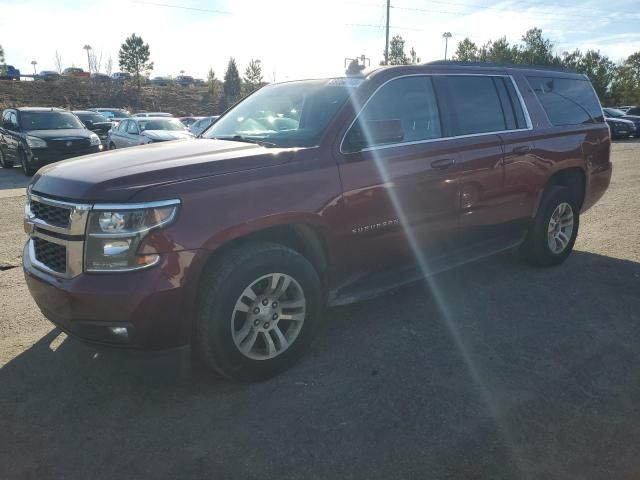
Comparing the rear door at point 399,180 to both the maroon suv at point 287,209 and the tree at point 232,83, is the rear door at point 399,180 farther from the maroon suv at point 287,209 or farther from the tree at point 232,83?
the tree at point 232,83

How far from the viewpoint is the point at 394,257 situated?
12.4ft

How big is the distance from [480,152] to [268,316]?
233cm

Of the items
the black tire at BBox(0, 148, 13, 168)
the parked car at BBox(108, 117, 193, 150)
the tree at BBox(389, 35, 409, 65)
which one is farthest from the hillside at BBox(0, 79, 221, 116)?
the parked car at BBox(108, 117, 193, 150)

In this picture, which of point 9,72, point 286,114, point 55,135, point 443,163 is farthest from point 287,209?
point 9,72

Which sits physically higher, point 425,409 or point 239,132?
point 239,132

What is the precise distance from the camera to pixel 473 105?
14.3ft

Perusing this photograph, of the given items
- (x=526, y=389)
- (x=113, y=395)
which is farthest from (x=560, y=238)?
(x=113, y=395)

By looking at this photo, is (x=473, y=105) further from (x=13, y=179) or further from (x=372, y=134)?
(x=13, y=179)

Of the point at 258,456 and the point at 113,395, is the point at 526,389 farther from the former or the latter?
the point at 113,395

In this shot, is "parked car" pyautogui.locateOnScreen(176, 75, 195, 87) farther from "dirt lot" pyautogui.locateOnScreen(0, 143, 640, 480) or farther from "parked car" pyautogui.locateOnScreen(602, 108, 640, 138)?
"dirt lot" pyautogui.locateOnScreen(0, 143, 640, 480)

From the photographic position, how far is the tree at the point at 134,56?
188 feet

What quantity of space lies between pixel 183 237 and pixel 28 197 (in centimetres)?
135

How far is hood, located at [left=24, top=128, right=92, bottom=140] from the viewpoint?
1312 cm

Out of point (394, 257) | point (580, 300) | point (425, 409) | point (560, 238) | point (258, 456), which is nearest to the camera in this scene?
point (258, 456)
